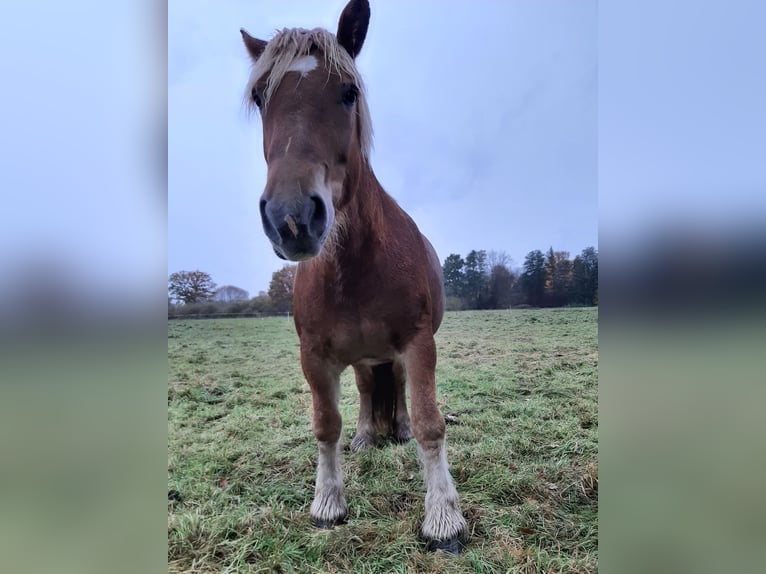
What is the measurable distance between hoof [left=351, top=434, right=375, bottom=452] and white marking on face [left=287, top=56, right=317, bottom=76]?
6.89 feet

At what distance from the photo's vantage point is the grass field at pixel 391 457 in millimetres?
1618

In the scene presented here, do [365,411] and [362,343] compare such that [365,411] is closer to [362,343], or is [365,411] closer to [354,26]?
[362,343]

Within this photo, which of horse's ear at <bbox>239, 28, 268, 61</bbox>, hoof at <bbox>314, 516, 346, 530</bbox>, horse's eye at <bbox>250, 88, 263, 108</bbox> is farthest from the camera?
hoof at <bbox>314, 516, 346, 530</bbox>

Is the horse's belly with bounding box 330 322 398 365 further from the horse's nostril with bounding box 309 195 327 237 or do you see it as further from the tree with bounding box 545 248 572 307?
the tree with bounding box 545 248 572 307

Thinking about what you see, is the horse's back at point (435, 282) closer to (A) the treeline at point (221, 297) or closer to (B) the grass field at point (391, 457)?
(B) the grass field at point (391, 457)

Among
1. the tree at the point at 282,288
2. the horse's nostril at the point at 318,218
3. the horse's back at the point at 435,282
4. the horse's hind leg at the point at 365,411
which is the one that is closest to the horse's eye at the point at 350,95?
the horse's nostril at the point at 318,218

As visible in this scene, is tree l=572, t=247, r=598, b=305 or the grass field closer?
the grass field

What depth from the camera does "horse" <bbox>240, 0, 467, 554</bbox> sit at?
133 cm

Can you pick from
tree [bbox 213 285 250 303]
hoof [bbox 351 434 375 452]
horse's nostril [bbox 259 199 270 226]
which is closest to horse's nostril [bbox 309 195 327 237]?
horse's nostril [bbox 259 199 270 226]

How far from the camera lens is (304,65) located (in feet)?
4.72

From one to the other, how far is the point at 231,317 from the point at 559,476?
201 centimetres

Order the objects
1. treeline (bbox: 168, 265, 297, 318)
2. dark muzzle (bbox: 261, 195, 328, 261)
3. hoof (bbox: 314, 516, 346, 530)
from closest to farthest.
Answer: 1. dark muzzle (bbox: 261, 195, 328, 261)
2. hoof (bbox: 314, 516, 346, 530)
3. treeline (bbox: 168, 265, 297, 318)

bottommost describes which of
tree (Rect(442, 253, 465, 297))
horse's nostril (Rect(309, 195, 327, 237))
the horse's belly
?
the horse's belly
